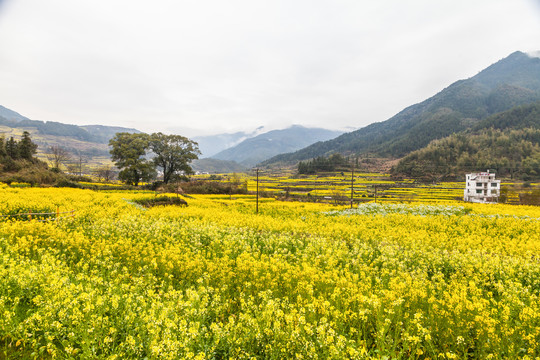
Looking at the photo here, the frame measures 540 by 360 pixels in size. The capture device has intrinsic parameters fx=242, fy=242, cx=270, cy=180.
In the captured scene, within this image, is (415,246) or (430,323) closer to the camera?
(430,323)

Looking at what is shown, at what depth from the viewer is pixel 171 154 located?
59125mm

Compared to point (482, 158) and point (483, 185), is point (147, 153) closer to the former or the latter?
point (483, 185)

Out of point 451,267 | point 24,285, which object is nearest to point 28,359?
point 24,285

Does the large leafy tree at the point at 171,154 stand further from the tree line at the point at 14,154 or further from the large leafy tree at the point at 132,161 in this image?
the tree line at the point at 14,154

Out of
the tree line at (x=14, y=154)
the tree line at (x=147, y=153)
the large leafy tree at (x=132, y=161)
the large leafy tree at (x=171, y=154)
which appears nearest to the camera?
the tree line at (x=14, y=154)

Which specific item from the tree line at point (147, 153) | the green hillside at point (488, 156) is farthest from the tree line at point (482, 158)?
the tree line at point (147, 153)

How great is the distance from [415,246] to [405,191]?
58036 mm

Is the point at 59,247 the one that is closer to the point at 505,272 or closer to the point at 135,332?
the point at 135,332

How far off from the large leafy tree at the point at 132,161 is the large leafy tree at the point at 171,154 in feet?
10.3

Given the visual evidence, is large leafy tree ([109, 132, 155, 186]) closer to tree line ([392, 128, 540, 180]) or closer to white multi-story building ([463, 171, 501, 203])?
white multi-story building ([463, 171, 501, 203])

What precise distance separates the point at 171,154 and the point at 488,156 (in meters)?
122

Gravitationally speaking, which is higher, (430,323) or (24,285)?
(24,285)

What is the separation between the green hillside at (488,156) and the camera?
8881 centimetres

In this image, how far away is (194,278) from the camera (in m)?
Answer: 6.98
